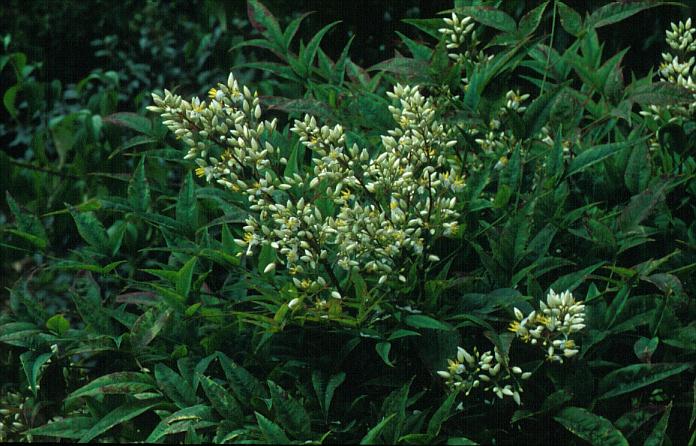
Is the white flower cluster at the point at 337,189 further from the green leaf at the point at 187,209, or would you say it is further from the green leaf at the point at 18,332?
the green leaf at the point at 18,332

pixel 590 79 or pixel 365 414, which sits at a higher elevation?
pixel 590 79

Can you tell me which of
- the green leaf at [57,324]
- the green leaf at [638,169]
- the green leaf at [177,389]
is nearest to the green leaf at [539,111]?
the green leaf at [638,169]

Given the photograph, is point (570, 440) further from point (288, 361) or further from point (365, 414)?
point (288, 361)

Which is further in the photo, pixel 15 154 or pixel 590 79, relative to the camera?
pixel 15 154

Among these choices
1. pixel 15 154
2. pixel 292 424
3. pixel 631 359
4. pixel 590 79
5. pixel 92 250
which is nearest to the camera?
pixel 292 424

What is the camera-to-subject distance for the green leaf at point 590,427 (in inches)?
72.3

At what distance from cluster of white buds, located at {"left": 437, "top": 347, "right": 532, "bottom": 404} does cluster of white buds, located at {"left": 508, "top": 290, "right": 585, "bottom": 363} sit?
0.07m

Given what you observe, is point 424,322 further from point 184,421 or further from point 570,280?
point 184,421

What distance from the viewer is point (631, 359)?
2193mm

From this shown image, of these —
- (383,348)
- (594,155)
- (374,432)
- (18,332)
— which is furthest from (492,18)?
(18,332)

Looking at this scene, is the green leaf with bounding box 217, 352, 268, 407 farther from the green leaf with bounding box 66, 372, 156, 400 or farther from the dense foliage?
the green leaf with bounding box 66, 372, 156, 400

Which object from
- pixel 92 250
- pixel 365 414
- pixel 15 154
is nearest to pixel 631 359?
pixel 365 414

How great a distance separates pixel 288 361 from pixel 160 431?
34 cm

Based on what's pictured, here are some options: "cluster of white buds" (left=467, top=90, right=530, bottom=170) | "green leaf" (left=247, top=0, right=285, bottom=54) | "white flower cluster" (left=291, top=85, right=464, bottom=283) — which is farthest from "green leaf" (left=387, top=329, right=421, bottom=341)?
"green leaf" (left=247, top=0, right=285, bottom=54)
